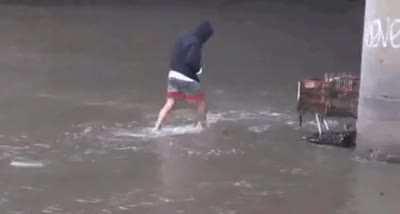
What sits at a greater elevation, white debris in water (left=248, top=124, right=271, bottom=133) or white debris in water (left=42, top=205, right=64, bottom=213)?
white debris in water (left=42, top=205, right=64, bottom=213)

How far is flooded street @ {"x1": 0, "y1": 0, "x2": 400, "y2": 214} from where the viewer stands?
28.7ft

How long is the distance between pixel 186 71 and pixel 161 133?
0.81m

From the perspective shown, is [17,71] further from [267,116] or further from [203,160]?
[203,160]

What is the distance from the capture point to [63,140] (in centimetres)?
1093

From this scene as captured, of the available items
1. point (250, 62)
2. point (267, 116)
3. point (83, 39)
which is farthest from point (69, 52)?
point (267, 116)

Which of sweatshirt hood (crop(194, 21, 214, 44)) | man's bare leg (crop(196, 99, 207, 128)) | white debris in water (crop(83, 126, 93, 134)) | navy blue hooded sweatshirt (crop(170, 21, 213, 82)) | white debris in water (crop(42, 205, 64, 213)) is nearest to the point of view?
white debris in water (crop(42, 205, 64, 213))

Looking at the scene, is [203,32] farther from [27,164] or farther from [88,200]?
[88,200]

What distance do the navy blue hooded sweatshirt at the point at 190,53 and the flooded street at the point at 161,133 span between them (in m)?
0.74

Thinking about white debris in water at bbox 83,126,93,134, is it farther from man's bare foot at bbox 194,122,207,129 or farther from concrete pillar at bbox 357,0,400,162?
concrete pillar at bbox 357,0,400,162

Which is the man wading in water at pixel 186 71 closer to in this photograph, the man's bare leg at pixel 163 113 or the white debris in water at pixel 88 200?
the man's bare leg at pixel 163 113

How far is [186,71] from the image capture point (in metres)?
11.6

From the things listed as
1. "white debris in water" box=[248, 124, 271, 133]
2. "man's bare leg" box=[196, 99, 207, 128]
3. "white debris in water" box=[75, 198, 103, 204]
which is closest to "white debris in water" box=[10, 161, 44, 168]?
"white debris in water" box=[75, 198, 103, 204]

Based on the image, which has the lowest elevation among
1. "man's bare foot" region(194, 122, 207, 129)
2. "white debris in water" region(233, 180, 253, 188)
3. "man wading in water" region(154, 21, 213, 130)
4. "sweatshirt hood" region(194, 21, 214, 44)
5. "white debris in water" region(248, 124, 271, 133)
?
"white debris in water" region(248, 124, 271, 133)

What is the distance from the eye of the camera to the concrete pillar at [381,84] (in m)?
10.2
